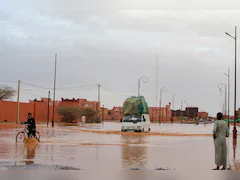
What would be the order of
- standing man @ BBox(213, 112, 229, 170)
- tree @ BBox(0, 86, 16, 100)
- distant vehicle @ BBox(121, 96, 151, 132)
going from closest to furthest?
standing man @ BBox(213, 112, 229, 170) < distant vehicle @ BBox(121, 96, 151, 132) < tree @ BBox(0, 86, 16, 100)

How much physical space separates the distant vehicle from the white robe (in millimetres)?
28861

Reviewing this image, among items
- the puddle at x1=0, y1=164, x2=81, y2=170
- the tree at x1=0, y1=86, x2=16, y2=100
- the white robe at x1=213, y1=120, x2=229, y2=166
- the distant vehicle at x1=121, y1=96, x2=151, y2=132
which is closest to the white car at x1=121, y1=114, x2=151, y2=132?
the distant vehicle at x1=121, y1=96, x2=151, y2=132

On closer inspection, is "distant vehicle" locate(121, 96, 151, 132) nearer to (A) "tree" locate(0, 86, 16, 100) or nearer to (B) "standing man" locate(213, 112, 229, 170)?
(B) "standing man" locate(213, 112, 229, 170)

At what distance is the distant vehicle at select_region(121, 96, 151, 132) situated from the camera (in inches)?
1678

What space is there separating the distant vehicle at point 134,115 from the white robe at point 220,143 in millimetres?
28861

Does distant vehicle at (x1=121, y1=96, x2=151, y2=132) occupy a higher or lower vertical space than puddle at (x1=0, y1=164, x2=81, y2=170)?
higher

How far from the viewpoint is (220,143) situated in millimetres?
13438

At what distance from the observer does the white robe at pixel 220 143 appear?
13344 mm

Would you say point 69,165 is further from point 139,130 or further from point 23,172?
point 139,130

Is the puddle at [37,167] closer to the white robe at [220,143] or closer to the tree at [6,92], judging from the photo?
the white robe at [220,143]

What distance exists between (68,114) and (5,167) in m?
69.4

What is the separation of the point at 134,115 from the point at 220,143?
96.7 ft

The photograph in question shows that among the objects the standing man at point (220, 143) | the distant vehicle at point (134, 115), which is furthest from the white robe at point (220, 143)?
the distant vehicle at point (134, 115)

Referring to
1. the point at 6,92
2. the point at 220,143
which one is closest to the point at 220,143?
the point at 220,143
